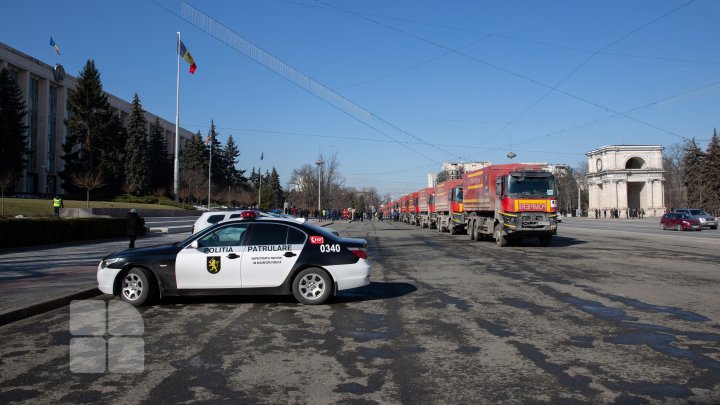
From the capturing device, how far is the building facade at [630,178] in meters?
89.4

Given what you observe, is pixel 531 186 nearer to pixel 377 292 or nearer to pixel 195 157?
pixel 377 292

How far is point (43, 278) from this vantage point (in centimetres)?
1121

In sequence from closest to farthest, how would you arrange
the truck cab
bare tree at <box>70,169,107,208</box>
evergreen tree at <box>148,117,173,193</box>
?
the truck cab
bare tree at <box>70,169,107,208</box>
evergreen tree at <box>148,117,173,193</box>

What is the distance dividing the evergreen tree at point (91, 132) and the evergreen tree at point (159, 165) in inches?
514

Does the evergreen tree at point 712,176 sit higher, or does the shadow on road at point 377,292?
the evergreen tree at point 712,176

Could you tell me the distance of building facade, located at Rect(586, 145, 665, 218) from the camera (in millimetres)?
89375

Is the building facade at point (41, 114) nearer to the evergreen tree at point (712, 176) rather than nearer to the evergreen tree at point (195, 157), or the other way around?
the evergreen tree at point (195, 157)

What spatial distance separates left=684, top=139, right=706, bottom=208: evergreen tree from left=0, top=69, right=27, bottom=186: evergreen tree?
87.8 meters

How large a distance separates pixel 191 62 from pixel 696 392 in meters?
51.2

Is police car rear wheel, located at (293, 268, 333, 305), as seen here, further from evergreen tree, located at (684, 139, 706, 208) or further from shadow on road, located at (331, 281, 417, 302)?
evergreen tree, located at (684, 139, 706, 208)

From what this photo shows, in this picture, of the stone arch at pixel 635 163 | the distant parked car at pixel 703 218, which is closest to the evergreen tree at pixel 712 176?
the stone arch at pixel 635 163

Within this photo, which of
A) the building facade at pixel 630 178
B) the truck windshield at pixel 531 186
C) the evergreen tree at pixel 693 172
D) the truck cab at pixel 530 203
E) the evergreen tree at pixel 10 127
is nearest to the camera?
the truck cab at pixel 530 203

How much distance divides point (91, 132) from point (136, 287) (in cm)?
5433

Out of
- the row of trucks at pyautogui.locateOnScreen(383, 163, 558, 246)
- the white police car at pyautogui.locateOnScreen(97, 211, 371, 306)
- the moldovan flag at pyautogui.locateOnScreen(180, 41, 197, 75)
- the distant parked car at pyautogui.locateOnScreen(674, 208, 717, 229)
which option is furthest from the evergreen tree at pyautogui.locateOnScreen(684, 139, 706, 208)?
the white police car at pyautogui.locateOnScreen(97, 211, 371, 306)
